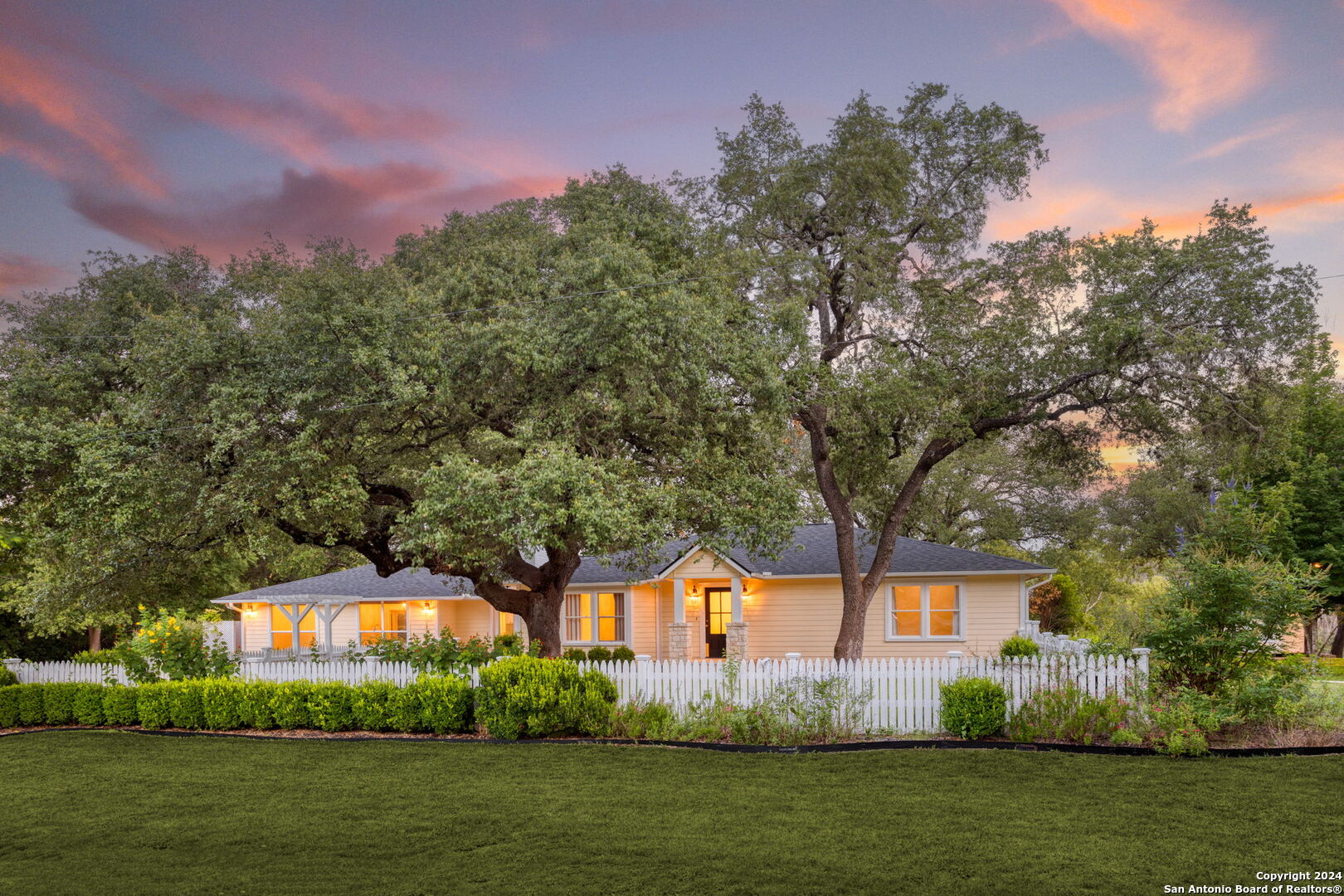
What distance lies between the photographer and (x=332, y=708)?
13.9 metres

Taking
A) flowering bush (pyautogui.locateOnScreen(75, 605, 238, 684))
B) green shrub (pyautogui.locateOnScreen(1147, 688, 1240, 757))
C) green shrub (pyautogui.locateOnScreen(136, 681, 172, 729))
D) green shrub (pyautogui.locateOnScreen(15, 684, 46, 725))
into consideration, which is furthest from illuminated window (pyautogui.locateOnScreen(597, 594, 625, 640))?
green shrub (pyautogui.locateOnScreen(1147, 688, 1240, 757))

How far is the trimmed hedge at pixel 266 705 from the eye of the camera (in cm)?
1338

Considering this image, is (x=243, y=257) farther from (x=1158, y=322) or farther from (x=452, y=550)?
(x=1158, y=322)

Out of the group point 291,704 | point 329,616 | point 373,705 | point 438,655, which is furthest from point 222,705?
point 329,616

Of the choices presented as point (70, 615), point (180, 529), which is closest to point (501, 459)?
point (180, 529)

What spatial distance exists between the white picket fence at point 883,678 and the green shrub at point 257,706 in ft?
6.43

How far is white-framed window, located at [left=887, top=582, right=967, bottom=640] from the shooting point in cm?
2256

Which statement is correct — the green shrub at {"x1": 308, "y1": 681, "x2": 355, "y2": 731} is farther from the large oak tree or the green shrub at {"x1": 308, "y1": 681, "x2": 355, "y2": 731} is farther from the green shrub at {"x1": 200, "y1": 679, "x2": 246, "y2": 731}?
the large oak tree

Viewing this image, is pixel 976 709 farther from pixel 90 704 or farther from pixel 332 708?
pixel 90 704

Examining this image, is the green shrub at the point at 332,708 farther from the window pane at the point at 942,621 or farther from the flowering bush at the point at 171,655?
the window pane at the point at 942,621

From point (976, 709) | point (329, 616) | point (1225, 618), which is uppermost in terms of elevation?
point (1225, 618)

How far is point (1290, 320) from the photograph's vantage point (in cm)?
1633

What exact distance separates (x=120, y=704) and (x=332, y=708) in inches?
168

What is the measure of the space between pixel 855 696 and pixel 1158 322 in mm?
9595
